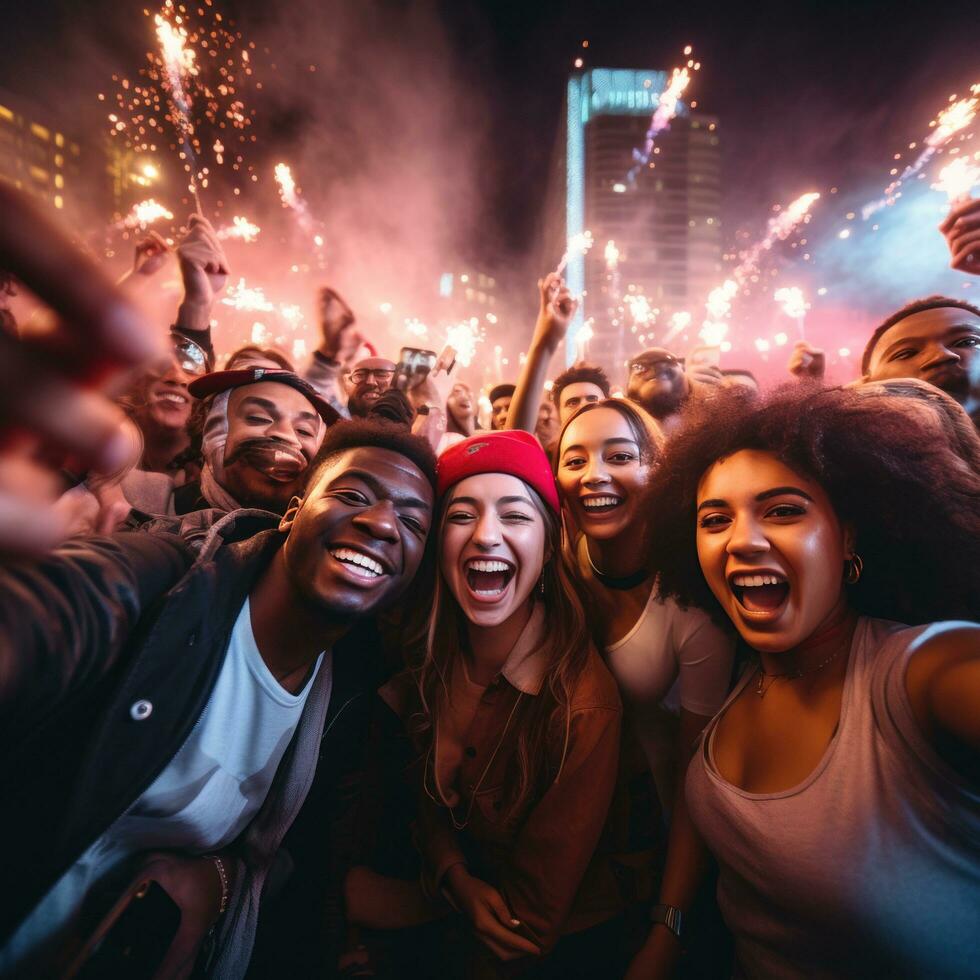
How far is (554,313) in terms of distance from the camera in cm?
447

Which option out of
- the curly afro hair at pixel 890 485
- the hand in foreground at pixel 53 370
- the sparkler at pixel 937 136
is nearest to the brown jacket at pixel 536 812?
the curly afro hair at pixel 890 485

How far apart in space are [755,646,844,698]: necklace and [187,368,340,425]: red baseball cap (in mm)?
3305

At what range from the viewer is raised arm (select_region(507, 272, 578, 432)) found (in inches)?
176

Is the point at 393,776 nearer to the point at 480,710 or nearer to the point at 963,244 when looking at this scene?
the point at 480,710

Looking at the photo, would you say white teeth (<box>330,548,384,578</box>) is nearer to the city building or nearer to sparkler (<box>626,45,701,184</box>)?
the city building

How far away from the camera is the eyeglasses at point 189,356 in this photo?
4.33m

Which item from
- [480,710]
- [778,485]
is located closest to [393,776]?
[480,710]

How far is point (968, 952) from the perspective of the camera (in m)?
1.31

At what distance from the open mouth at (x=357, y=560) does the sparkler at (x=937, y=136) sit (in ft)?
90.5

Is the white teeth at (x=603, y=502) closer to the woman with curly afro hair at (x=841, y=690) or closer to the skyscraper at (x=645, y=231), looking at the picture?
the woman with curly afro hair at (x=841, y=690)

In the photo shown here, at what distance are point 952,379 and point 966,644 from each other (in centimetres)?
294

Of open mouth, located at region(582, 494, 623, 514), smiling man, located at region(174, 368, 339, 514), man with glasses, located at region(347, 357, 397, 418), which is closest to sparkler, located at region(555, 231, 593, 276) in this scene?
man with glasses, located at region(347, 357, 397, 418)

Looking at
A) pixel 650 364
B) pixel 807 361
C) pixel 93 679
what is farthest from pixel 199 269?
pixel 807 361

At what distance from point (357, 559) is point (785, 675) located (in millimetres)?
2005
